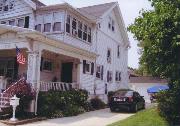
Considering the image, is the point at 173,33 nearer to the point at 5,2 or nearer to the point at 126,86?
the point at 5,2

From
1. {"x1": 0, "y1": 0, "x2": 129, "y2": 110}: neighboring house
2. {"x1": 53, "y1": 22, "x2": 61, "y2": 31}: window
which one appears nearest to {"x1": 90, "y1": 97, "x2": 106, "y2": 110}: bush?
{"x1": 0, "y1": 0, "x2": 129, "y2": 110}: neighboring house

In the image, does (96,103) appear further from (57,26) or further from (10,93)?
(10,93)

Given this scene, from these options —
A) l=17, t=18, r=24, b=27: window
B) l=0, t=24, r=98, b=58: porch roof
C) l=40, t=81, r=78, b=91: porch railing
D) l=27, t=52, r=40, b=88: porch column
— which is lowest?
l=40, t=81, r=78, b=91: porch railing

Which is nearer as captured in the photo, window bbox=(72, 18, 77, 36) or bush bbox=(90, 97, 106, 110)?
window bbox=(72, 18, 77, 36)

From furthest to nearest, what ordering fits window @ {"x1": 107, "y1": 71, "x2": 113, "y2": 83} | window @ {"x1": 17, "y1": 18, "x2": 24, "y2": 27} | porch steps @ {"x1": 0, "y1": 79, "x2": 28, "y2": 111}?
1. window @ {"x1": 107, "y1": 71, "x2": 113, "y2": 83}
2. window @ {"x1": 17, "y1": 18, "x2": 24, "y2": 27}
3. porch steps @ {"x1": 0, "y1": 79, "x2": 28, "y2": 111}

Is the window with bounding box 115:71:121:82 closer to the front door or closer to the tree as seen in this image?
the front door

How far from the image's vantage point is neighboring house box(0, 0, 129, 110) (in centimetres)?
1758

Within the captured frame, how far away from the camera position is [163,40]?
47.0 ft

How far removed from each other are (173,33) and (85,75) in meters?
11.5

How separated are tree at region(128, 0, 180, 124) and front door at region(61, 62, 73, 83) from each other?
353 inches

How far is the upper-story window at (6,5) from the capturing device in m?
26.1

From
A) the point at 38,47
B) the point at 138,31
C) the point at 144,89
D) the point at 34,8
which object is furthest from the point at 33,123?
the point at 144,89

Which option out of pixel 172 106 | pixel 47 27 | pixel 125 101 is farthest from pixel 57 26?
pixel 172 106

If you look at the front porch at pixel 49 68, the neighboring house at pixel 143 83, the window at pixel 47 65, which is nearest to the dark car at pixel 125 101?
the front porch at pixel 49 68
